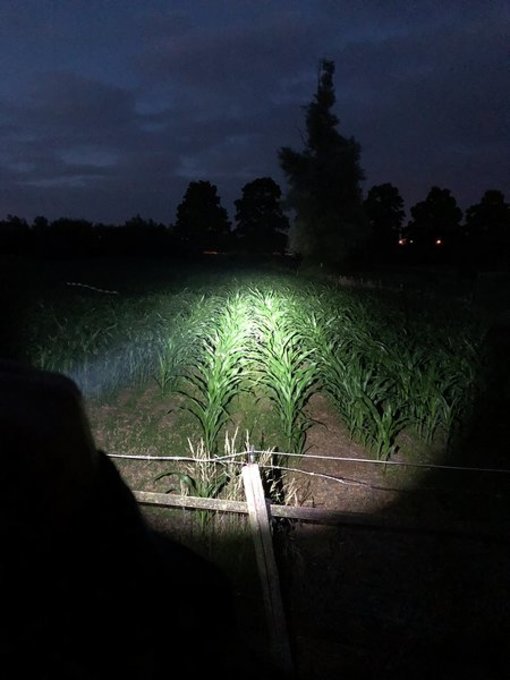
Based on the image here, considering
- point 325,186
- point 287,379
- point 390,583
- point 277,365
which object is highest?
point 325,186

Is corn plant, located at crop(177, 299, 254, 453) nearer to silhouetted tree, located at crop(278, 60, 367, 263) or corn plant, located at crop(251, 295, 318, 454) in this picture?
corn plant, located at crop(251, 295, 318, 454)

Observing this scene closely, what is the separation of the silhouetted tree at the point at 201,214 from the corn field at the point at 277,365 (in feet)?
131

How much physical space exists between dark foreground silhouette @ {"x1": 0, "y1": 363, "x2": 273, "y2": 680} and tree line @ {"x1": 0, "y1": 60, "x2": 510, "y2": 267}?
2460 centimetres

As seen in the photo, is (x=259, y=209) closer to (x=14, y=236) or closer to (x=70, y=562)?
(x=14, y=236)

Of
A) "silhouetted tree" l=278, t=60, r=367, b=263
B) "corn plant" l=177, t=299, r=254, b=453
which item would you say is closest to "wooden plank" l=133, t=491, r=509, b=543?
"corn plant" l=177, t=299, r=254, b=453

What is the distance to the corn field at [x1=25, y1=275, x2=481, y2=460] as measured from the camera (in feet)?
18.5

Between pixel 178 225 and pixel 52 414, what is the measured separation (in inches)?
1973

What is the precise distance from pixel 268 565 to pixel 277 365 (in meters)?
2.99

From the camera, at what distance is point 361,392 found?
5.55 meters

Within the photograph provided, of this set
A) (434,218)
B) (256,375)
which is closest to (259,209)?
(434,218)

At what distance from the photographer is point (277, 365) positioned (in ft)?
19.1

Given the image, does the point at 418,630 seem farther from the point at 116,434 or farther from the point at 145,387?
the point at 145,387

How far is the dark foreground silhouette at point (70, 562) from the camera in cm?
61

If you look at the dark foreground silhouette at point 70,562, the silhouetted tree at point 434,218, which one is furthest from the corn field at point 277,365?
the silhouetted tree at point 434,218
